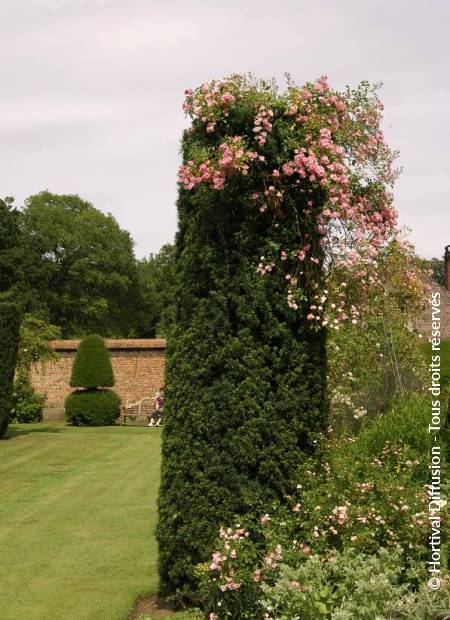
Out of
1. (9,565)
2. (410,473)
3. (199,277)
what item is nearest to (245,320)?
(199,277)

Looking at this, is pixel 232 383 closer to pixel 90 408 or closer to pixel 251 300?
pixel 251 300

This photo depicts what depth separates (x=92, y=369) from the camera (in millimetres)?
24984

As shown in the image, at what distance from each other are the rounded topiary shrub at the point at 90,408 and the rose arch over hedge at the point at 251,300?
62.9 feet

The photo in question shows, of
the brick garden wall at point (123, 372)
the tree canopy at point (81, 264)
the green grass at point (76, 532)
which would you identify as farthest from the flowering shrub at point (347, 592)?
the tree canopy at point (81, 264)

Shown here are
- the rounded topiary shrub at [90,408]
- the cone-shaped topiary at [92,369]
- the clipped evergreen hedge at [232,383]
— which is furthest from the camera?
the cone-shaped topiary at [92,369]

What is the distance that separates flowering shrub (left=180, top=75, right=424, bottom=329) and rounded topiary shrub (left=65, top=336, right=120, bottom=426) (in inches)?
769

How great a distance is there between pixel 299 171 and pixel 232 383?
168 centimetres

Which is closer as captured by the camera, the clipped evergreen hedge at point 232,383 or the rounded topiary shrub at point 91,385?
the clipped evergreen hedge at point 232,383

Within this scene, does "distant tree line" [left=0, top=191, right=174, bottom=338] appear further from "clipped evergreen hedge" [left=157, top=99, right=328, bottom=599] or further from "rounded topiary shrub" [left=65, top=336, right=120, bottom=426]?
"clipped evergreen hedge" [left=157, top=99, right=328, bottom=599]

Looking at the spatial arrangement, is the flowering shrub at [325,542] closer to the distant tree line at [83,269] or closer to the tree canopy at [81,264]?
the distant tree line at [83,269]

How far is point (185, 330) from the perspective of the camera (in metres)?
6.12

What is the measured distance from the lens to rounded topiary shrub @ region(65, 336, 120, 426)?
24.8 meters

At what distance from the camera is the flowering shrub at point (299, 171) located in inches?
226

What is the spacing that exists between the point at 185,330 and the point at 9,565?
336 cm
